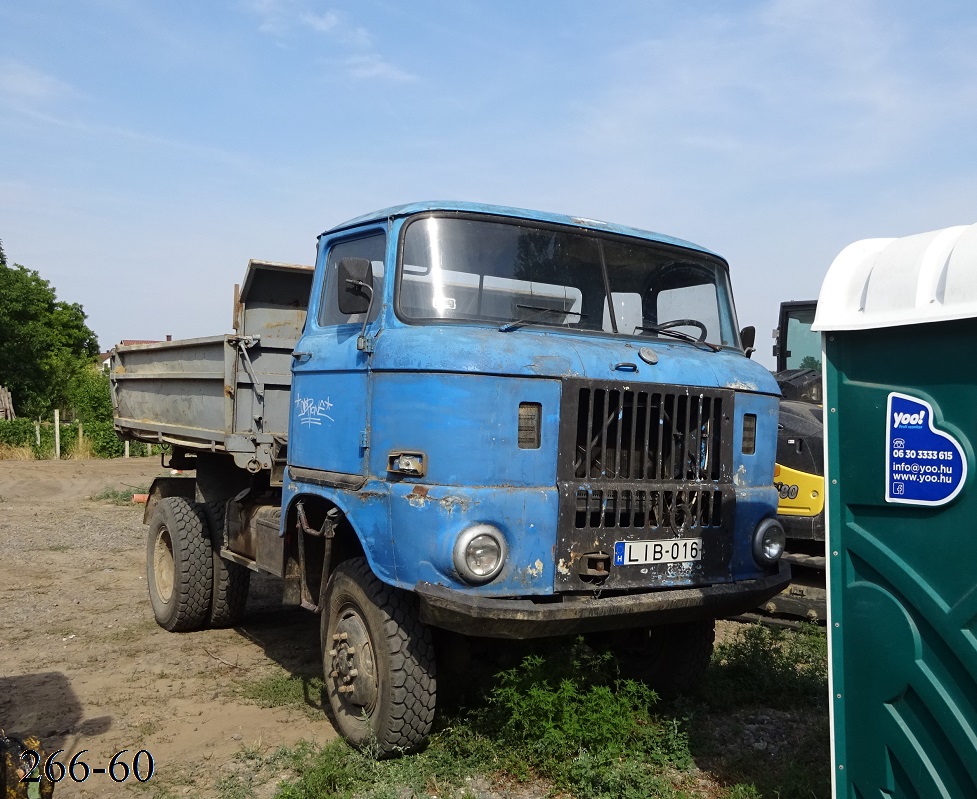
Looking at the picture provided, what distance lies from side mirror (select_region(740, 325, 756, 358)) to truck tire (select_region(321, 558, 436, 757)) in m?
2.45

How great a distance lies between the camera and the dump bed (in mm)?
6176

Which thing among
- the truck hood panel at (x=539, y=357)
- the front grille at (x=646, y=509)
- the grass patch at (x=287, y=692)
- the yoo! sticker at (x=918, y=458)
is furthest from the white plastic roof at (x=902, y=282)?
the grass patch at (x=287, y=692)

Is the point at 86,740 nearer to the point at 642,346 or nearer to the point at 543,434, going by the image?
the point at 543,434

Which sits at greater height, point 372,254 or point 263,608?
point 372,254

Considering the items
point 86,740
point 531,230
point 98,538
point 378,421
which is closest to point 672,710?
point 378,421

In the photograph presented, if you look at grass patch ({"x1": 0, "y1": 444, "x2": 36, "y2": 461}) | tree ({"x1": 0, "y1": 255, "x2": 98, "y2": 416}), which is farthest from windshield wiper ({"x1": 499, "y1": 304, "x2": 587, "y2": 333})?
tree ({"x1": 0, "y1": 255, "x2": 98, "y2": 416})

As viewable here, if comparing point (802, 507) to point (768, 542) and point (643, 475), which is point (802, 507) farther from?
point (643, 475)

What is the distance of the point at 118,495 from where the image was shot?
17.0 meters

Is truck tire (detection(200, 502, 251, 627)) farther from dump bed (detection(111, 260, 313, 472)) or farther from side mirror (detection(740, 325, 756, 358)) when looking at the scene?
side mirror (detection(740, 325, 756, 358))

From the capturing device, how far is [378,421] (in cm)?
423

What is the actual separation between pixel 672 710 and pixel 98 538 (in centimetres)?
915

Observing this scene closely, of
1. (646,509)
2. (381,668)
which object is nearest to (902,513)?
(646,509)

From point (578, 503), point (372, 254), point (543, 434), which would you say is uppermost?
point (372, 254)

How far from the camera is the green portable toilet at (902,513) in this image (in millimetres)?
2717
